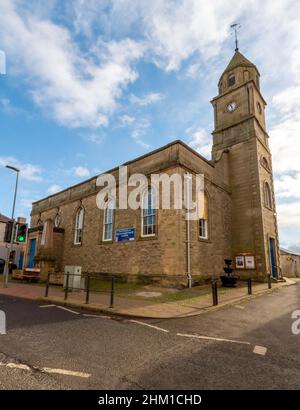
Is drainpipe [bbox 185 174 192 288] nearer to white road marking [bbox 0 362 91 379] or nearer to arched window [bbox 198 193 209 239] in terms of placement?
arched window [bbox 198 193 209 239]

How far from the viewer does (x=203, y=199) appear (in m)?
16.0

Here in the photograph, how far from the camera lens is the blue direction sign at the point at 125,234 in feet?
50.4

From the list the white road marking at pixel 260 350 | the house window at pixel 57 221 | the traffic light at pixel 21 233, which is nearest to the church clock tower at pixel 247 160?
the white road marking at pixel 260 350

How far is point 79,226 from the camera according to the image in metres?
20.5

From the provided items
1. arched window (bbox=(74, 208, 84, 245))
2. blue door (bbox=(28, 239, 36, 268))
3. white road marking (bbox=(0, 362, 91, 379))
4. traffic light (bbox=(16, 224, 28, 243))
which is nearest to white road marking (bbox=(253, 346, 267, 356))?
white road marking (bbox=(0, 362, 91, 379))

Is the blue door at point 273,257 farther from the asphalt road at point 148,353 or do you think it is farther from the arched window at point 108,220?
the asphalt road at point 148,353

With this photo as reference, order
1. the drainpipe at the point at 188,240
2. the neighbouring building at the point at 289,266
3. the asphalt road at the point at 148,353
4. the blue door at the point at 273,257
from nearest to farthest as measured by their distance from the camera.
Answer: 1. the asphalt road at the point at 148,353
2. the drainpipe at the point at 188,240
3. the blue door at the point at 273,257
4. the neighbouring building at the point at 289,266

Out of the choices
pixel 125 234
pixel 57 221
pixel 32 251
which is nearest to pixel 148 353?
pixel 125 234

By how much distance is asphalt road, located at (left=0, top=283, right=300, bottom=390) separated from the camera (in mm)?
3365

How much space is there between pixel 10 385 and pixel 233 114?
22.3 meters

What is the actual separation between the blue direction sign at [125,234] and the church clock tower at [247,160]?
26.8 ft

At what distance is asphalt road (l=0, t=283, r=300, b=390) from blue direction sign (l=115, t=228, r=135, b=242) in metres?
8.23

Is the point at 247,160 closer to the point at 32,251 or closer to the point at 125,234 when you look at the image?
the point at 125,234

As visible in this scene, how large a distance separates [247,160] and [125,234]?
11022 mm
